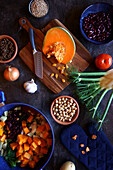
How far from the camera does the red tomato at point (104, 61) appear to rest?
1.40 meters

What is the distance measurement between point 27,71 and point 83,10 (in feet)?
2.26

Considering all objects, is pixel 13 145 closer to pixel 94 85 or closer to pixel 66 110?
pixel 66 110

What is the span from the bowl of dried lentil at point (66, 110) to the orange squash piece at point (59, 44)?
12.3 inches

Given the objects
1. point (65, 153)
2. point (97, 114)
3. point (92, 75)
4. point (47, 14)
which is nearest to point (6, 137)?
point (65, 153)

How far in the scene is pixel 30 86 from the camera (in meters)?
1.46

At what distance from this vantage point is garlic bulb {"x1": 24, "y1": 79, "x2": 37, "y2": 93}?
1.47 m

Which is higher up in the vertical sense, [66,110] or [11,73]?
[11,73]

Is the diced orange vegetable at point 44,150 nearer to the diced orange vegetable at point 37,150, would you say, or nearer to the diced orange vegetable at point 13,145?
the diced orange vegetable at point 37,150

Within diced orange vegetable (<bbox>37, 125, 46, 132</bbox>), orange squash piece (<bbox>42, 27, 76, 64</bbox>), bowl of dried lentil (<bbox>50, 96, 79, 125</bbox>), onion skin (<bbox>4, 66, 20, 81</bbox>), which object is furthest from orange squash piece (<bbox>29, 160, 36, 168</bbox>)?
orange squash piece (<bbox>42, 27, 76, 64</bbox>)

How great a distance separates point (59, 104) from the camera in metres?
1.48

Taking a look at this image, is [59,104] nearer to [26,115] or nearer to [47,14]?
[26,115]

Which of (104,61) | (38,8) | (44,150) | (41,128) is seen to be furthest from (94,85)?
(38,8)

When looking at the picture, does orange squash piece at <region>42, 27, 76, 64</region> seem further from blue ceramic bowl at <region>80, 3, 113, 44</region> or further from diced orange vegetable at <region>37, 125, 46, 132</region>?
diced orange vegetable at <region>37, 125, 46, 132</region>

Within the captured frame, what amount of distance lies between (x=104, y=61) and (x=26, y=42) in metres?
0.65
